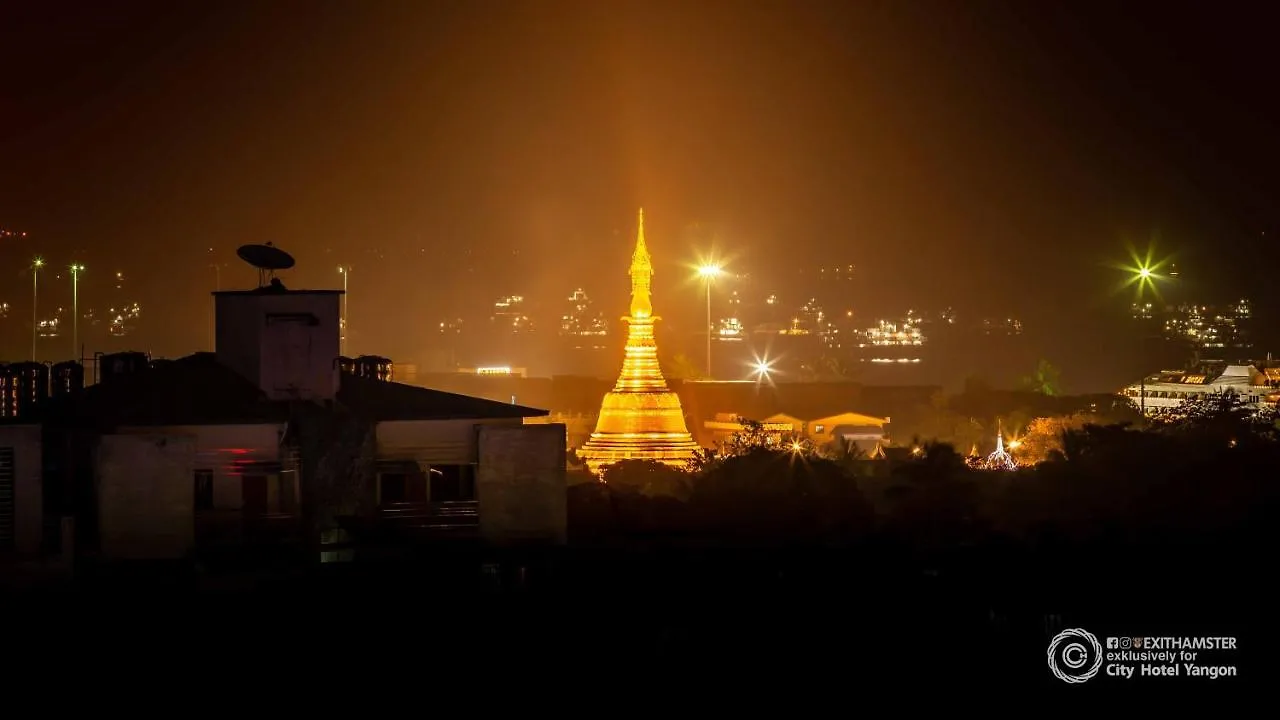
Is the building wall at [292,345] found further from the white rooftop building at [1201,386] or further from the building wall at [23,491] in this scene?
the white rooftop building at [1201,386]

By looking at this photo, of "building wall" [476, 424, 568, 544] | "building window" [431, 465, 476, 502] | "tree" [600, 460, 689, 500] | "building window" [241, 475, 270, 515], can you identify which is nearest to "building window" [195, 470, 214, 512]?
"building window" [241, 475, 270, 515]

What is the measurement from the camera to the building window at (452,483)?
3978cm

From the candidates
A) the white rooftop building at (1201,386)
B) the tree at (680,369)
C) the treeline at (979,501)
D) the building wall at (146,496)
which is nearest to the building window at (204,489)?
the building wall at (146,496)

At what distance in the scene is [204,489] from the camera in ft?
127

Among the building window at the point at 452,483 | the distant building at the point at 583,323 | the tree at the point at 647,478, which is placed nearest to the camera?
the building window at the point at 452,483

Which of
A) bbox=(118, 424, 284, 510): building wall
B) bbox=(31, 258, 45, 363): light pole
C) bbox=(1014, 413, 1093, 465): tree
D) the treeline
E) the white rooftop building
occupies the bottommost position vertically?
the treeline

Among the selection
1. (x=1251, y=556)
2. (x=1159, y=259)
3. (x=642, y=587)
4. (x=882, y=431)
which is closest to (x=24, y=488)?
(x=642, y=587)

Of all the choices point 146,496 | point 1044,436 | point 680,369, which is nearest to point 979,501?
point 146,496

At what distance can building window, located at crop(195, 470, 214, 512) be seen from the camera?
3847 centimetres

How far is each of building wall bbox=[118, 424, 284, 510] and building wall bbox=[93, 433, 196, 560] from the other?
0.66 metres

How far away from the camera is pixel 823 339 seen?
590 ft

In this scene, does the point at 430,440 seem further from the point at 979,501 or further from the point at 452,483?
the point at 979,501

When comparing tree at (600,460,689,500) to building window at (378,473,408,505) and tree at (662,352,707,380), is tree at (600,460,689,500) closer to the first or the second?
building window at (378,473,408,505)

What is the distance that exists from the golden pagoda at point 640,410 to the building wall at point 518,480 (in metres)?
36.4
